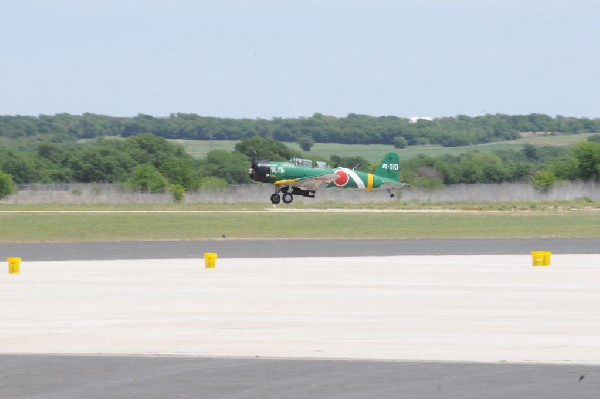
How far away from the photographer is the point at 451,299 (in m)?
23.5

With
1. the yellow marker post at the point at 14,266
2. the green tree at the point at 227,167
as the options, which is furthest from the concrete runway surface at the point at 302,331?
the green tree at the point at 227,167

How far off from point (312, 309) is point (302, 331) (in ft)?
9.87

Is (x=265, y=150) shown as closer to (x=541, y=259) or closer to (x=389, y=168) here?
(x=389, y=168)

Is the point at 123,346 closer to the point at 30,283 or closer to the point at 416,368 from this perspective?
the point at 416,368

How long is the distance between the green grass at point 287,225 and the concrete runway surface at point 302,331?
15.5 meters

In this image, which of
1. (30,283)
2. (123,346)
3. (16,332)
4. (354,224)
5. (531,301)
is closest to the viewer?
(123,346)

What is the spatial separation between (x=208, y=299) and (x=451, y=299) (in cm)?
495

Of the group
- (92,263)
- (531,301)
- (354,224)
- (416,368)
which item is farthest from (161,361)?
(354,224)

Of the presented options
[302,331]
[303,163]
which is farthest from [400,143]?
[302,331]

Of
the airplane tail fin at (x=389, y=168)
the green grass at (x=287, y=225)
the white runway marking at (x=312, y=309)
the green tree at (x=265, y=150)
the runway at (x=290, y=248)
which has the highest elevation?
the green tree at (x=265, y=150)

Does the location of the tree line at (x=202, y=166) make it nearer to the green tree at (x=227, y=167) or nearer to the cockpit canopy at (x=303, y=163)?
the green tree at (x=227, y=167)

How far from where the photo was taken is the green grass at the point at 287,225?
1839 inches

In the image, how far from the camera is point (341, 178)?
75.5 meters

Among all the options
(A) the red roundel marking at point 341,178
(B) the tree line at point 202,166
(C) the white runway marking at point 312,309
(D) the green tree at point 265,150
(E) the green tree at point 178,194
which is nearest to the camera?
(C) the white runway marking at point 312,309
